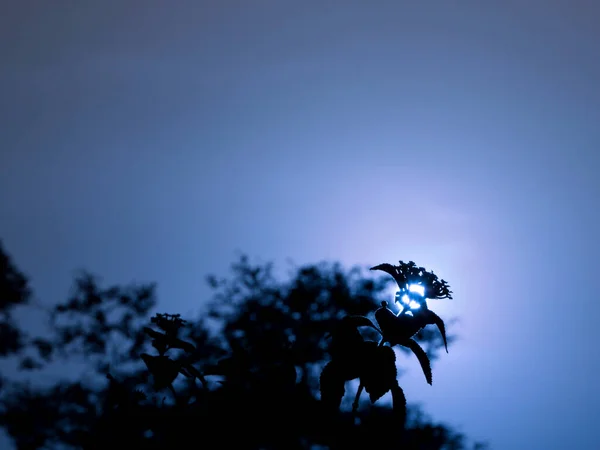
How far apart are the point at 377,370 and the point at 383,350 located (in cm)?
12

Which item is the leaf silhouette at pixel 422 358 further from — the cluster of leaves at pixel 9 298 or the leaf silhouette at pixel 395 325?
the cluster of leaves at pixel 9 298

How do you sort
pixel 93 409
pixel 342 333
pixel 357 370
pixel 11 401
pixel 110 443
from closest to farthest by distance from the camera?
1. pixel 110 443
2. pixel 357 370
3. pixel 342 333
4. pixel 93 409
5. pixel 11 401

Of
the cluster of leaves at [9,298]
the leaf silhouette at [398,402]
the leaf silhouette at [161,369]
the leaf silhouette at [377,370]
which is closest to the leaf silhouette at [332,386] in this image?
the leaf silhouette at [377,370]

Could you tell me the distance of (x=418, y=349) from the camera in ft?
7.84

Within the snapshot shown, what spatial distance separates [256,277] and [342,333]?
9516mm

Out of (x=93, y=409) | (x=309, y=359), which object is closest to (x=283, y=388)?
(x=309, y=359)

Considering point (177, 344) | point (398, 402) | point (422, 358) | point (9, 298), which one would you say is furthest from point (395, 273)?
point (9, 298)

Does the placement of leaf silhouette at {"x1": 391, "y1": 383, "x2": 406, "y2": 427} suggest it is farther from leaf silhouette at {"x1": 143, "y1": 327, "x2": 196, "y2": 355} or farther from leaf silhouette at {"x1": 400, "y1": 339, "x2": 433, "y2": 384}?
leaf silhouette at {"x1": 143, "y1": 327, "x2": 196, "y2": 355}

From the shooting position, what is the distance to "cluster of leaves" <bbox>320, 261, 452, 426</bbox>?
224 centimetres

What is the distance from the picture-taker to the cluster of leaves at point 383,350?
2244mm

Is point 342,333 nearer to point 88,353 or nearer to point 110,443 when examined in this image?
point 110,443

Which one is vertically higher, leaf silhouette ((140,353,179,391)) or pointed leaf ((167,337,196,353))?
pointed leaf ((167,337,196,353))

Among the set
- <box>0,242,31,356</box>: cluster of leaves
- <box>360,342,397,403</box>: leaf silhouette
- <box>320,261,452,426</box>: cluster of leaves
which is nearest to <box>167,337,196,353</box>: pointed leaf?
<box>320,261,452,426</box>: cluster of leaves

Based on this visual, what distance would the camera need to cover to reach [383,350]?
2.37m
